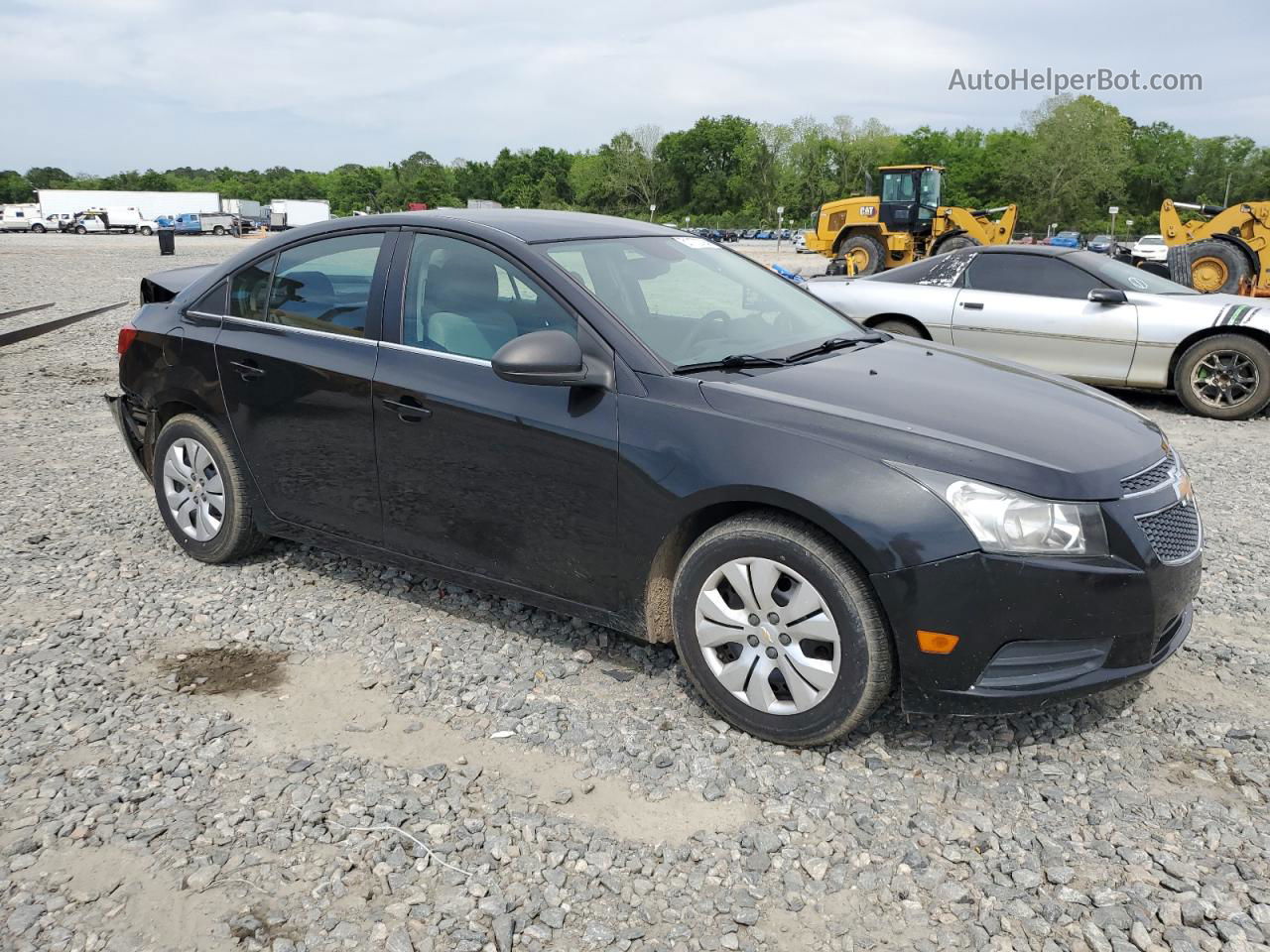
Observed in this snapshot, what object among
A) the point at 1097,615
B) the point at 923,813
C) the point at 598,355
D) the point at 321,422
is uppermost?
the point at 598,355

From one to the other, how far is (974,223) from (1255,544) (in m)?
20.2

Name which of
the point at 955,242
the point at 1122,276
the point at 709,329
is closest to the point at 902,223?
the point at 955,242

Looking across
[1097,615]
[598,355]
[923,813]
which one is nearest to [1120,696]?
[1097,615]

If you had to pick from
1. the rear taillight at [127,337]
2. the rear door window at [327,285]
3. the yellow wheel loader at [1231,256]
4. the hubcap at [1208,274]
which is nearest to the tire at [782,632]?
the rear door window at [327,285]

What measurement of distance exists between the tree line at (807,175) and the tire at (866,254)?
213ft

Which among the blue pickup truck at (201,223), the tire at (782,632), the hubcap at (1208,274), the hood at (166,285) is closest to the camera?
the tire at (782,632)

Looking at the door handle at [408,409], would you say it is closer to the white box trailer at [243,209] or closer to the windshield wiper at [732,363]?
the windshield wiper at [732,363]

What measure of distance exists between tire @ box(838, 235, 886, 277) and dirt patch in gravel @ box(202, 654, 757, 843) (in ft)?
69.8

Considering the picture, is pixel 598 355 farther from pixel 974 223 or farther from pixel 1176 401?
pixel 974 223

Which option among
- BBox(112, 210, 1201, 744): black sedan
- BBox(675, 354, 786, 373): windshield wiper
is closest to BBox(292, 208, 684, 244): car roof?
BBox(112, 210, 1201, 744): black sedan

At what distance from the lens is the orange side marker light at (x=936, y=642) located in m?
2.95

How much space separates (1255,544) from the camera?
5352 millimetres

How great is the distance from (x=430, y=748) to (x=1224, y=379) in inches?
320

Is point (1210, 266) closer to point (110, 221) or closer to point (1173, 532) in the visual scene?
point (1173, 532)
